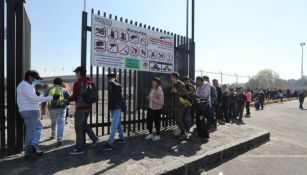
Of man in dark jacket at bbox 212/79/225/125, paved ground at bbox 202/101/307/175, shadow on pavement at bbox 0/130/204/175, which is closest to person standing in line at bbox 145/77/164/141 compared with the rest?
shadow on pavement at bbox 0/130/204/175

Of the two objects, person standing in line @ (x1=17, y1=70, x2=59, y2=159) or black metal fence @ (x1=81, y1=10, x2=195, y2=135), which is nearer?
person standing in line @ (x1=17, y1=70, x2=59, y2=159)

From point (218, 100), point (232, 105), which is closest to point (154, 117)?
point (218, 100)

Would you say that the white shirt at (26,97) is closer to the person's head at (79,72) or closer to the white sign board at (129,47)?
the person's head at (79,72)

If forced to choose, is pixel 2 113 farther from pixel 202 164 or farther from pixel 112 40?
pixel 202 164

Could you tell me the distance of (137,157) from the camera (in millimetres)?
6316

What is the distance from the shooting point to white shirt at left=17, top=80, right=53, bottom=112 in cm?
568

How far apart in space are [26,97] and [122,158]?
83.2 inches

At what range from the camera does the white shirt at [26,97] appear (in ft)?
18.6

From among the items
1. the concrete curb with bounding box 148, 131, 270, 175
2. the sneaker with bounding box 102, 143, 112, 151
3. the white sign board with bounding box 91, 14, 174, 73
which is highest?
the white sign board with bounding box 91, 14, 174, 73

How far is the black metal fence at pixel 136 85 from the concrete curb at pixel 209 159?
7.19ft

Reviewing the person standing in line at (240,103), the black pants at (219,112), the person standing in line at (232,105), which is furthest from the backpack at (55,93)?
the person standing in line at (240,103)

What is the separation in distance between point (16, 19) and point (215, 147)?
201 inches

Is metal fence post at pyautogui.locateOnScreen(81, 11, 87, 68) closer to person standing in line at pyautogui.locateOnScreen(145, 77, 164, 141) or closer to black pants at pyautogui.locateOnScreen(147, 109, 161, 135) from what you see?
person standing in line at pyautogui.locateOnScreen(145, 77, 164, 141)

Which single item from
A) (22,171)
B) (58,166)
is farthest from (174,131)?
(22,171)
